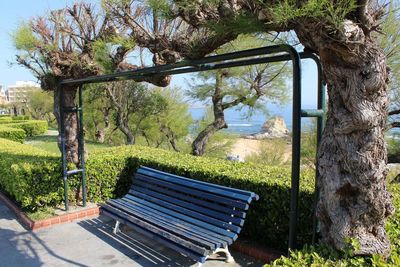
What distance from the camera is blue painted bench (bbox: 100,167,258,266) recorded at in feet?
11.8

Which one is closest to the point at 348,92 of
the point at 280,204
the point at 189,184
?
the point at 280,204

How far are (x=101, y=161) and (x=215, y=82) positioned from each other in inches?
346

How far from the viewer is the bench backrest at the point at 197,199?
3.83 meters

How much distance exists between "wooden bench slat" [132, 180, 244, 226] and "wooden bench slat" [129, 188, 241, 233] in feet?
0.13

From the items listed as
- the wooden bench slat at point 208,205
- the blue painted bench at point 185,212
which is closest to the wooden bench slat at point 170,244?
the blue painted bench at point 185,212

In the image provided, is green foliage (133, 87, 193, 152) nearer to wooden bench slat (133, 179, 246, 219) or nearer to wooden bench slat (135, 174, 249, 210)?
wooden bench slat (135, 174, 249, 210)

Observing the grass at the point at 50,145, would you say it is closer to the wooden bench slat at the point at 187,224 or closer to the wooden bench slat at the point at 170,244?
the wooden bench slat at the point at 187,224

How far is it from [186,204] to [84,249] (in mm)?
1409

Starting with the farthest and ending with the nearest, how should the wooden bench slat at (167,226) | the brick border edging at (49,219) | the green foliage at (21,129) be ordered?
1. the green foliage at (21,129)
2. the brick border edging at (49,219)
3. the wooden bench slat at (167,226)

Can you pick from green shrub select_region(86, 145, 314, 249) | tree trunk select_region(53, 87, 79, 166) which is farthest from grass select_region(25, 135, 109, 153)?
tree trunk select_region(53, 87, 79, 166)

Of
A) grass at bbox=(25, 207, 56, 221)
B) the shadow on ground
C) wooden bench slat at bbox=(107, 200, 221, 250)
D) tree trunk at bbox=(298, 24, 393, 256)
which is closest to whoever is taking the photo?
tree trunk at bbox=(298, 24, 393, 256)

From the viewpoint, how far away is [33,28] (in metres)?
5.64

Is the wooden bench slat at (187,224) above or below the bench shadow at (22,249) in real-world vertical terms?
above

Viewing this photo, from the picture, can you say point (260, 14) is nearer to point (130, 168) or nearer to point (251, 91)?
point (130, 168)
